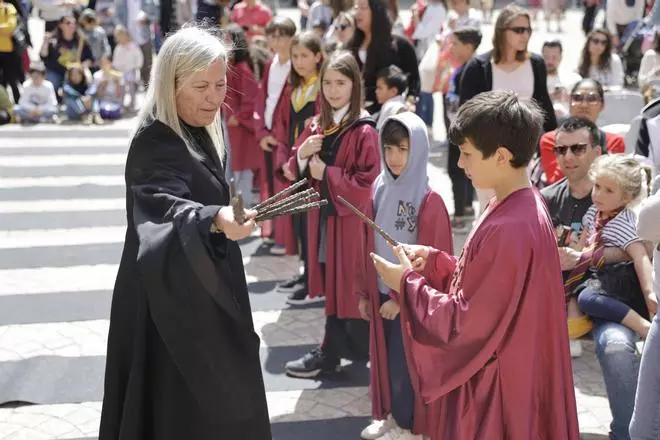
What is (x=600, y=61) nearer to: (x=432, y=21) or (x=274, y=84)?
(x=432, y=21)

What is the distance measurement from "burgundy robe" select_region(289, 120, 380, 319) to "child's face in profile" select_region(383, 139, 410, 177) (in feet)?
1.98

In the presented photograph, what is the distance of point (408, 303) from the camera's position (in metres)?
3.04

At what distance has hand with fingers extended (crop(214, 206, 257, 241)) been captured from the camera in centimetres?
271

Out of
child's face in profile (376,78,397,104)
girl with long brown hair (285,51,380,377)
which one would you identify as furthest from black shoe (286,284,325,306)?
child's face in profile (376,78,397,104)

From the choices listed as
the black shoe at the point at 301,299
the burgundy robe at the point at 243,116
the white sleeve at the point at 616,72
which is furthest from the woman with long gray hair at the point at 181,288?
the white sleeve at the point at 616,72

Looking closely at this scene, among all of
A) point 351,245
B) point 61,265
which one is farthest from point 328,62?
point 61,265

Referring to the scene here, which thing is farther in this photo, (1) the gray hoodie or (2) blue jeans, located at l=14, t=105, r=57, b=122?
(2) blue jeans, located at l=14, t=105, r=57, b=122

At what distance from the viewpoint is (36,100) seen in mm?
12758

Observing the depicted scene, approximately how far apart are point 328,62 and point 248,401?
253 centimetres

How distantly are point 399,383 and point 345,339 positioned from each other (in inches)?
39.8

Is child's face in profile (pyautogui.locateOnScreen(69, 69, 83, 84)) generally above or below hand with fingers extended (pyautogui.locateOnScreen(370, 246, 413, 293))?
above

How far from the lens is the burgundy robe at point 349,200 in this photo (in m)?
4.95

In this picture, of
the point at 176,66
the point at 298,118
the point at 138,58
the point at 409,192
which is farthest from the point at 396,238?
the point at 138,58

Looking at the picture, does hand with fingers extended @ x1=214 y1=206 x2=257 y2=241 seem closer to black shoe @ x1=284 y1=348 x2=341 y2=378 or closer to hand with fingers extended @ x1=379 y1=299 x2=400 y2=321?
hand with fingers extended @ x1=379 y1=299 x2=400 y2=321
